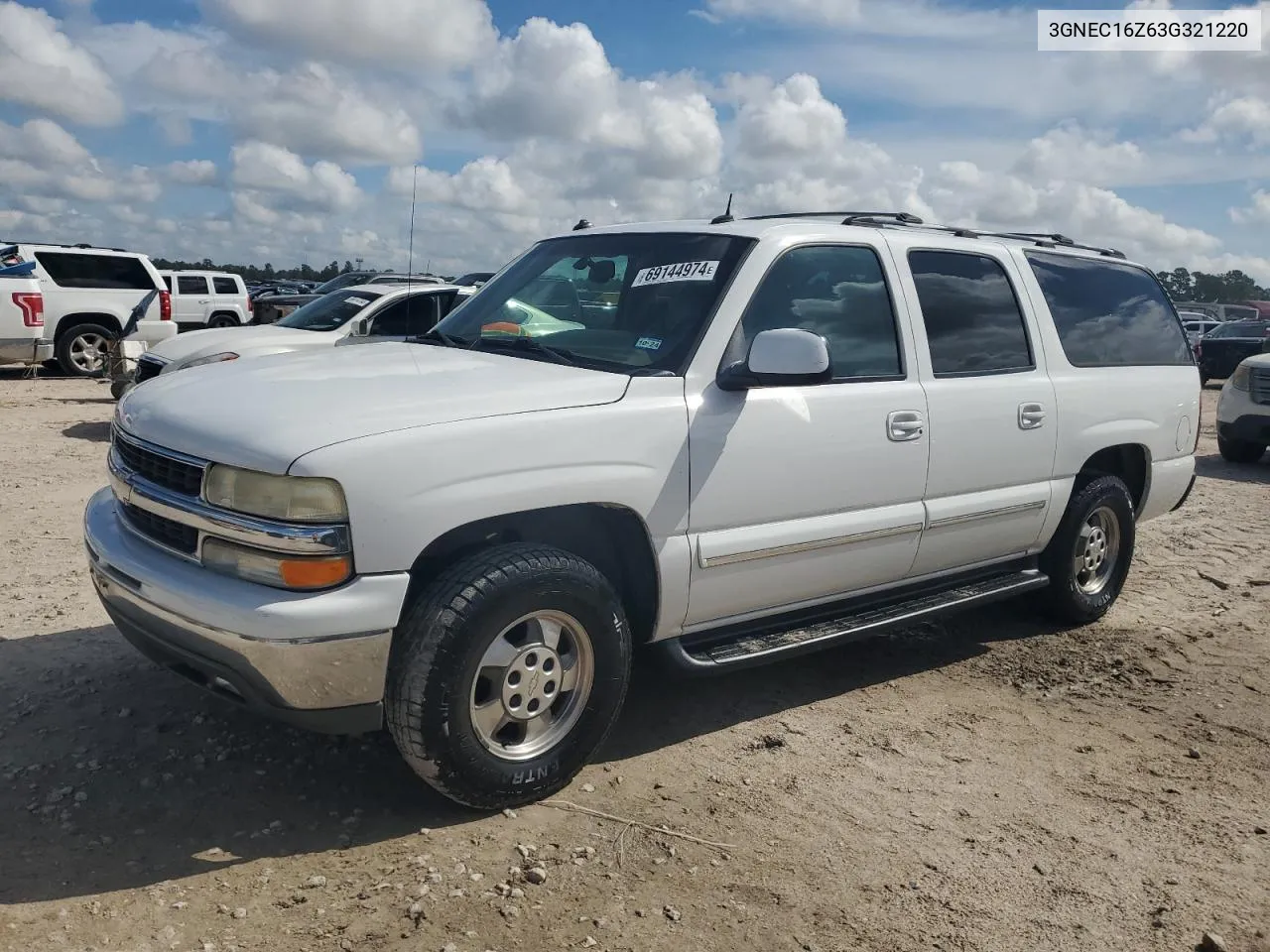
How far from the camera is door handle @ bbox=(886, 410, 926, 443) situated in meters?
4.22

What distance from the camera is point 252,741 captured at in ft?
12.6

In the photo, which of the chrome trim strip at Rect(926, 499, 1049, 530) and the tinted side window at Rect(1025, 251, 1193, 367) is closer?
the chrome trim strip at Rect(926, 499, 1049, 530)

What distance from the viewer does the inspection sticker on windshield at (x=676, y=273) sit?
3.98 meters

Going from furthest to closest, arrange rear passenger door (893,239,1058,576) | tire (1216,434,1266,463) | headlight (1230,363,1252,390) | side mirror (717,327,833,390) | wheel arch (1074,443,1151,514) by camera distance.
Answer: tire (1216,434,1266,463), headlight (1230,363,1252,390), wheel arch (1074,443,1151,514), rear passenger door (893,239,1058,576), side mirror (717,327,833,390)

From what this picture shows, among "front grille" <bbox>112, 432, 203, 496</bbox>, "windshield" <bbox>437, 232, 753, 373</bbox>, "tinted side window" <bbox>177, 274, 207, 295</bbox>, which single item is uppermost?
"windshield" <bbox>437, 232, 753, 373</bbox>

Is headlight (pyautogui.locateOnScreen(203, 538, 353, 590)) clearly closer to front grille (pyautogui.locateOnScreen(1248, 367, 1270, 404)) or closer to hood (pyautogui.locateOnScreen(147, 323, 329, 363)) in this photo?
hood (pyautogui.locateOnScreen(147, 323, 329, 363))

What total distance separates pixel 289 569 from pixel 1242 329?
78.5 ft

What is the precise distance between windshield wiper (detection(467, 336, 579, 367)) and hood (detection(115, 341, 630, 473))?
0.08 m

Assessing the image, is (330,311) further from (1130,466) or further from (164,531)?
(164,531)

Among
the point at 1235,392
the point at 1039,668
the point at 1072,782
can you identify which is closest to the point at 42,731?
the point at 1072,782

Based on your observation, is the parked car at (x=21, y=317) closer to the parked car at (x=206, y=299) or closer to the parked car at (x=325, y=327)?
the parked car at (x=206, y=299)

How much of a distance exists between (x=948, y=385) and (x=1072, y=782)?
5.29 feet

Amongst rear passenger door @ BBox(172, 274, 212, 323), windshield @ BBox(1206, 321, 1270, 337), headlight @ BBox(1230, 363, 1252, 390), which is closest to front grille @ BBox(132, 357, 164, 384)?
headlight @ BBox(1230, 363, 1252, 390)

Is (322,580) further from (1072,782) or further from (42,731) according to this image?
(1072,782)
